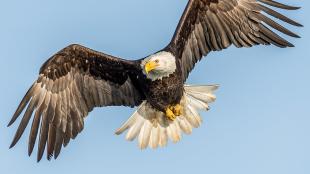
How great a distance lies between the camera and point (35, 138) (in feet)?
35.1

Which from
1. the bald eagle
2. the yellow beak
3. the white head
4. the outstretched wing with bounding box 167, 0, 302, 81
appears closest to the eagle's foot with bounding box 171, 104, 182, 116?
the bald eagle

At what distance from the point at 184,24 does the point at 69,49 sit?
5.13 ft

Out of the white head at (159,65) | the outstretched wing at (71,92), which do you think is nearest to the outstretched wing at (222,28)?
the white head at (159,65)

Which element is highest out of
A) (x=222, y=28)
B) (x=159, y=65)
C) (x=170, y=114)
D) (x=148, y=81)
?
(x=222, y=28)

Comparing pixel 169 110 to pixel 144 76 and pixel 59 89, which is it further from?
pixel 59 89

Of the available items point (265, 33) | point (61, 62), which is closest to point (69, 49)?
point (61, 62)

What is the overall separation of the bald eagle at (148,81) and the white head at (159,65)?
1cm

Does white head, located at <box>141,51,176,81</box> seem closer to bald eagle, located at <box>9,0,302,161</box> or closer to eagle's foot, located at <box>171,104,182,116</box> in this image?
bald eagle, located at <box>9,0,302,161</box>

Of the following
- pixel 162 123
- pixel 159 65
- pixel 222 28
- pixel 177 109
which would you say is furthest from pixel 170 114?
pixel 222 28

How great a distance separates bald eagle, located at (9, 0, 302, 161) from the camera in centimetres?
1053

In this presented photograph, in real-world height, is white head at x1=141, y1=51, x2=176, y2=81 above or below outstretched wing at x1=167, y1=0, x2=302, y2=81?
below

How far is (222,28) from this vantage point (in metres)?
10.8

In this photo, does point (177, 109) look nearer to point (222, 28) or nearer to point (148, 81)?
point (148, 81)

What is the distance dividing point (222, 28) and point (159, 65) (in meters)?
1.13
